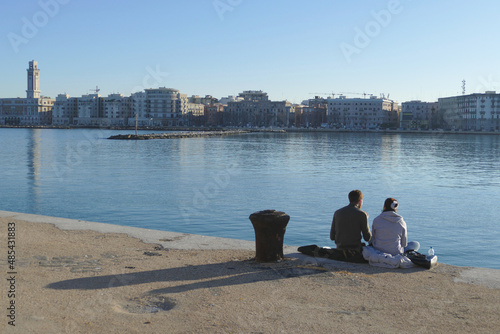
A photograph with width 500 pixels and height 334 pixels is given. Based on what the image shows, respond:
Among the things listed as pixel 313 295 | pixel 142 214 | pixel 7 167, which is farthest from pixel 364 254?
pixel 7 167

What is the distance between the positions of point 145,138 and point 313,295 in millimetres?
96652

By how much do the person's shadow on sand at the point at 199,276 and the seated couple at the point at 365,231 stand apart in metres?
0.79

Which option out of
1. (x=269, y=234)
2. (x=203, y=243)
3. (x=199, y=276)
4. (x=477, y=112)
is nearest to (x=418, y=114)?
(x=477, y=112)

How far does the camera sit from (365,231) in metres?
8.45

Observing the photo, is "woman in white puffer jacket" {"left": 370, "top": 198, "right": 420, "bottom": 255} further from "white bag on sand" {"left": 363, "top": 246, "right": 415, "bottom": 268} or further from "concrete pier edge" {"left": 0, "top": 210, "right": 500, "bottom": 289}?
"concrete pier edge" {"left": 0, "top": 210, "right": 500, "bottom": 289}

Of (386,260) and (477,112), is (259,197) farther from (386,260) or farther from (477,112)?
(477,112)

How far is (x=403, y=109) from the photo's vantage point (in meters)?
194

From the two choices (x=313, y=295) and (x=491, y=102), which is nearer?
(x=313, y=295)

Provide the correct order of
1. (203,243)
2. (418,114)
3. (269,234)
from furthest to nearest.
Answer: (418,114), (203,243), (269,234)

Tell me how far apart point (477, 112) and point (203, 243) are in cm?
16653

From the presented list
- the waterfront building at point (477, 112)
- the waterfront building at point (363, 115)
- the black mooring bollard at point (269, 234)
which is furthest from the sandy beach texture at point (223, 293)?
the waterfront building at point (363, 115)

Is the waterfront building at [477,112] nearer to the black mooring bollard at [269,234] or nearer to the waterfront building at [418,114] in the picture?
the waterfront building at [418,114]

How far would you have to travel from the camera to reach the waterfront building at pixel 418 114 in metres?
188

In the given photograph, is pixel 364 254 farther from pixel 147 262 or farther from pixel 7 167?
pixel 7 167
